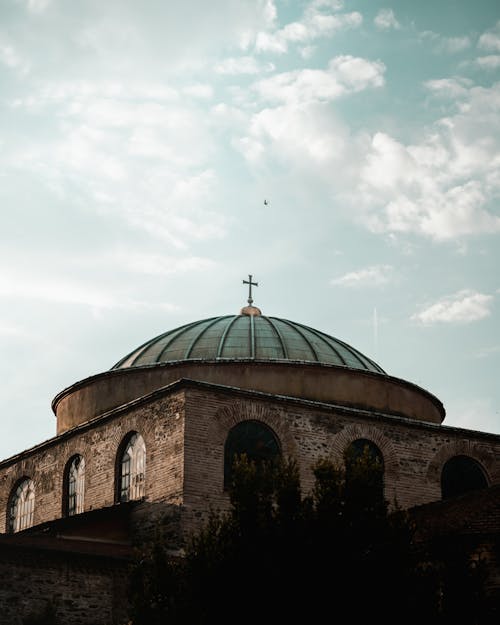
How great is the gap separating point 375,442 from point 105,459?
6.20m

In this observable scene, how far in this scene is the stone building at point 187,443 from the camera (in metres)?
19.9

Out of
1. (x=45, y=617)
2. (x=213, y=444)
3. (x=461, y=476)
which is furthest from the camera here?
(x=461, y=476)

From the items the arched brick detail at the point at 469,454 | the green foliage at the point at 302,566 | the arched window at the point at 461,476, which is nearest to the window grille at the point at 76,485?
the arched brick detail at the point at 469,454

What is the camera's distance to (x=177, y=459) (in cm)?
2122

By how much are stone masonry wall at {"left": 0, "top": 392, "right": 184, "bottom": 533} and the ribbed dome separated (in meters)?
2.40

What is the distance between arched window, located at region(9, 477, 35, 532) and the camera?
26.3 m

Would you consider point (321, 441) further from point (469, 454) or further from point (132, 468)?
point (132, 468)

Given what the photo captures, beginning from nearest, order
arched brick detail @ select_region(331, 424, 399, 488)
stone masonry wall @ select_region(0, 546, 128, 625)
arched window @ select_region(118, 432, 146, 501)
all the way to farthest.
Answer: stone masonry wall @ select_region(0, 546, 128, 625) < arched window @ select_region(118, 432, 146, 501) < arched brick detail @ select_region(331, 424, 399, 488)

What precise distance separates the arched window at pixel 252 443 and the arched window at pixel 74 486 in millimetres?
4517

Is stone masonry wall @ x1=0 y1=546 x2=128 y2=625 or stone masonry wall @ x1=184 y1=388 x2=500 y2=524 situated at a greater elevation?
stone masonry wall @ x1=184 y1=388 x2=500 y2=524

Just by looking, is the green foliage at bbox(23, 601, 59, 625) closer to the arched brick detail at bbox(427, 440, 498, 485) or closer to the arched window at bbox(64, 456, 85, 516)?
the arched window at bbox(64, 456, 85, 516)

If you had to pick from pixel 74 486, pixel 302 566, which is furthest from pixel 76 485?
pixel 302 566

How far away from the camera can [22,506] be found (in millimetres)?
26812

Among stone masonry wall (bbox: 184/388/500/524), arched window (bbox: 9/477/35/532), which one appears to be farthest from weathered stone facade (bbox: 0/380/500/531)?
arched window (bbox: 9/477/35/532)
